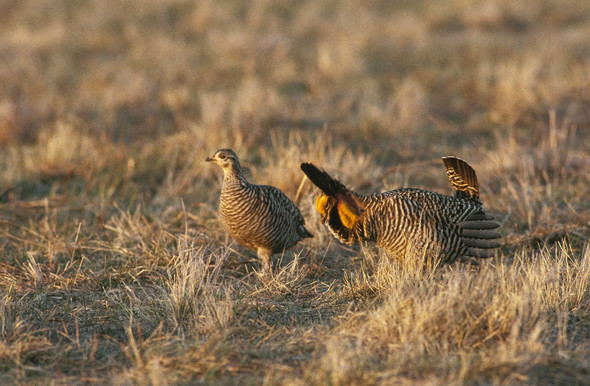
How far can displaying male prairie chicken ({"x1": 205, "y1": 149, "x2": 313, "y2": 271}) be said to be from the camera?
441 cm

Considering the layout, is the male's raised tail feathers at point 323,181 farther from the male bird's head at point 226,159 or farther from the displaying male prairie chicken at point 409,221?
the male bird's head at point 226,159

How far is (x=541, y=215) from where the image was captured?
17.1 feet

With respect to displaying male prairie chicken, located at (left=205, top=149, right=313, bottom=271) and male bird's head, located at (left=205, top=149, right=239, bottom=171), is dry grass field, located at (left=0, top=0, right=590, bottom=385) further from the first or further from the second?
male bird's head, located at (left=205, top=149, right=239, bottom=171)

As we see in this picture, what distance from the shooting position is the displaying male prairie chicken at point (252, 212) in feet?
14.5

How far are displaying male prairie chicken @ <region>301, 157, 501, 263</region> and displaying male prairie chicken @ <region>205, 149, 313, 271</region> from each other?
43 centimetres

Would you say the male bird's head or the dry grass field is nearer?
the dry grass field

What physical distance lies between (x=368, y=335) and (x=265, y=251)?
145cm

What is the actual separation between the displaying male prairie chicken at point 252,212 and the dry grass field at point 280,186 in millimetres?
223

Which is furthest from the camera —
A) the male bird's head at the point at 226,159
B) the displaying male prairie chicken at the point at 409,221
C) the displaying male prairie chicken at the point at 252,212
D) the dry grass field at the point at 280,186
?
the male bird's head at the point at 226,159

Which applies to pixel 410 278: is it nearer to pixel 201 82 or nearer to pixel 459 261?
pixel 459 261

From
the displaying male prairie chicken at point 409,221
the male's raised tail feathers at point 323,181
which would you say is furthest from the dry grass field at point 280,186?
the male's raised tail feathers at point 323,181

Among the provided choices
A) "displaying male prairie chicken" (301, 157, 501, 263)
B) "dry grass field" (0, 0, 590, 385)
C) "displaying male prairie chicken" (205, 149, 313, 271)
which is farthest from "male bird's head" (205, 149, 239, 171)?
"displaying male prairie chicken" (301, 157, 501, 263)

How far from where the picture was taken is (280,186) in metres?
5.77

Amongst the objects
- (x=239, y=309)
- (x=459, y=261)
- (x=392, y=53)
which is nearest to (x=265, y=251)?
(x=239, y=309)
